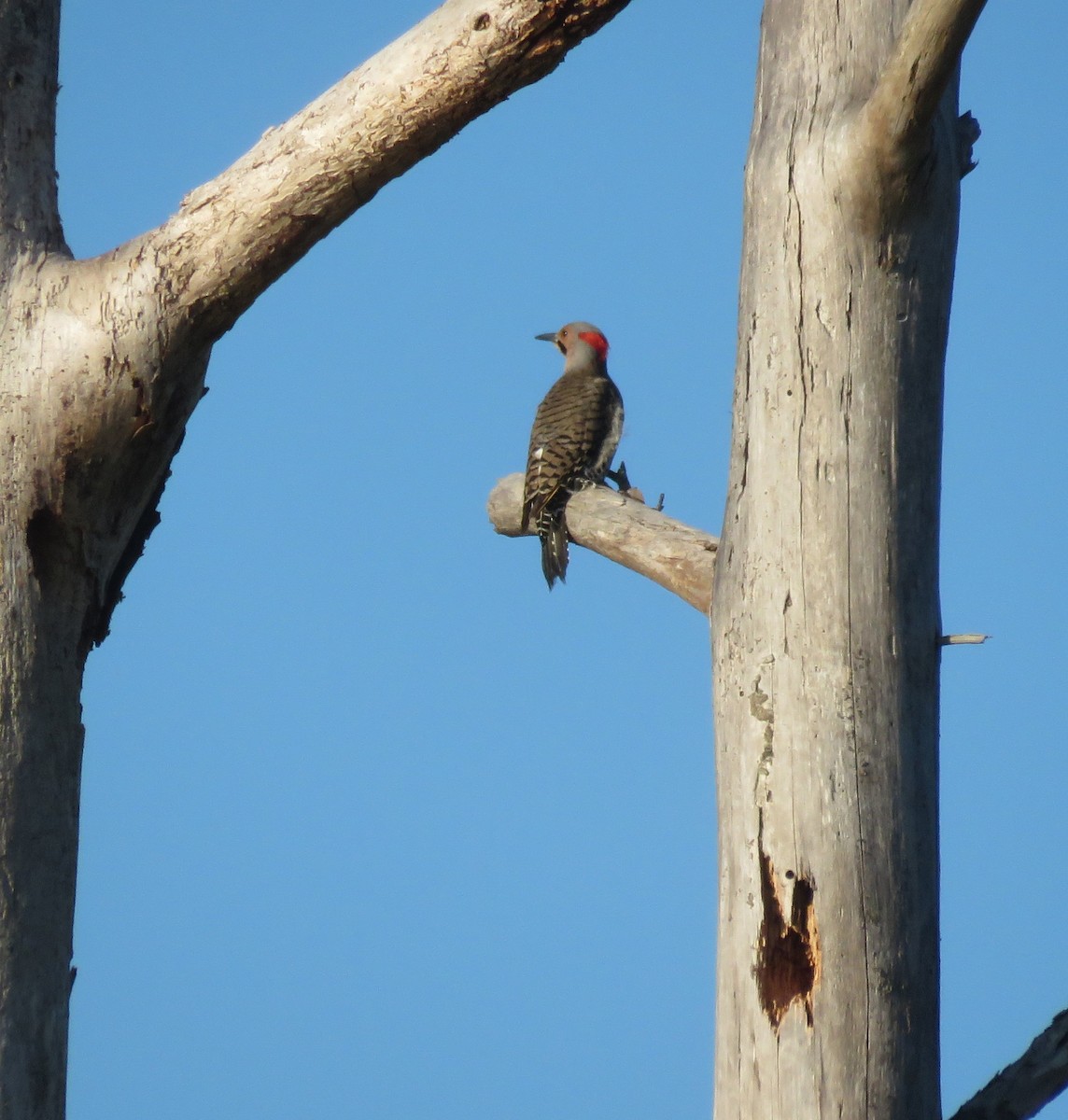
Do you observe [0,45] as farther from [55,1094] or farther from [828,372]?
[55,1094]

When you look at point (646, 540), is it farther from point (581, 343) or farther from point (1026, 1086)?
point (581, 343)

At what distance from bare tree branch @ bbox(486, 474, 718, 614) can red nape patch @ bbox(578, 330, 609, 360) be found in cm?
395

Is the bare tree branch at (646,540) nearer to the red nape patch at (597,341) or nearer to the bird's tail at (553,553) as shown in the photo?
the bird's tail at (553,553)

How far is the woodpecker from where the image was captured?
5.59 metres

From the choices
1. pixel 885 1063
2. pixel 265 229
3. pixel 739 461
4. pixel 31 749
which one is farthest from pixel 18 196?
pixel 885 1063

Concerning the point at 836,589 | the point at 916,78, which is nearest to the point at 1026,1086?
the point at 836,589

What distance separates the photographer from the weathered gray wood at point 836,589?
2.47m

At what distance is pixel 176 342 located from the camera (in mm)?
2859

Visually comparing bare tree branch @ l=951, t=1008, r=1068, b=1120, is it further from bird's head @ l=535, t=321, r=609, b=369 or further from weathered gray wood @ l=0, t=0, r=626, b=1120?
bird's head @ l=535, t=321, r=609, b=369

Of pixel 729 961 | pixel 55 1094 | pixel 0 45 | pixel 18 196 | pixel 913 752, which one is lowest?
pixel 55 1094

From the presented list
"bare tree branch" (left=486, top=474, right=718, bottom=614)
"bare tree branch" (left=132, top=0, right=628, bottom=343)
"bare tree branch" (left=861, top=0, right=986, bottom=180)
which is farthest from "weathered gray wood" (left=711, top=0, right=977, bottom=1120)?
"bare tree branch" (left=132, top=0, right=628, bottom=343)

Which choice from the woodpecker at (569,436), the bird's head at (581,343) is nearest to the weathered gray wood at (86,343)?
the woodpecker at (569,436)

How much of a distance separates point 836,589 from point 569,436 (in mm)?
4447

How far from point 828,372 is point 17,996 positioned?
1.90 m
